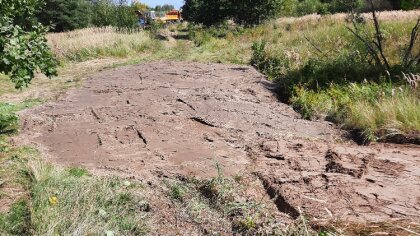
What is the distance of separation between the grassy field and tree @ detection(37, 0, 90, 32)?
12.6 metres

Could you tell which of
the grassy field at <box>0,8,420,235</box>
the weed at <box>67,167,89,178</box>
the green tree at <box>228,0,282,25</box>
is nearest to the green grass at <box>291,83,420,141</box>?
the grassy field at <box>0,8,420,235</box>

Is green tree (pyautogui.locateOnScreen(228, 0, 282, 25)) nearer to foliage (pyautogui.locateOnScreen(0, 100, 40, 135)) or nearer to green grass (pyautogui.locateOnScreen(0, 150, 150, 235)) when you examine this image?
foliage (pyautogui.locateOnScreen(0, 100, 40, 135))

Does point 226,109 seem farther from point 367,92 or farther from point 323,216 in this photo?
point 323,216

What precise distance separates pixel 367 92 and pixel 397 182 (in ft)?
9.74

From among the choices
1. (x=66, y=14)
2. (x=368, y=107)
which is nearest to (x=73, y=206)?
(x=368, y=107)

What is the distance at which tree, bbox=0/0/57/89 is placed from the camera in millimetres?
3941

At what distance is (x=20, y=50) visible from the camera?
158 inches

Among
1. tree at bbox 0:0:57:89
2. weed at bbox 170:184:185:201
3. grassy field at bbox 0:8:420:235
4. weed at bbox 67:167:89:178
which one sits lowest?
weed at bbox 170:184:185:201

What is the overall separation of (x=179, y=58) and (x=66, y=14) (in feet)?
56.0

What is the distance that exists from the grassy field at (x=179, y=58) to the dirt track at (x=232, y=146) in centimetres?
37

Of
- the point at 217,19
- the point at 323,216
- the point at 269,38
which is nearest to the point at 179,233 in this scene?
the point at 323,216

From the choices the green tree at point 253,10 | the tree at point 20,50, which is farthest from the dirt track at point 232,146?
the green tree at point 253,10

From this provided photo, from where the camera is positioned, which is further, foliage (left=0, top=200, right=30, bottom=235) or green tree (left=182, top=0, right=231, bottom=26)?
green tree (left=182, top=0, right=231, bottom=26)

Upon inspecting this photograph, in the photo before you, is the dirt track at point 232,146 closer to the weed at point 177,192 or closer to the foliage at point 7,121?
the foliage at point 7,121
